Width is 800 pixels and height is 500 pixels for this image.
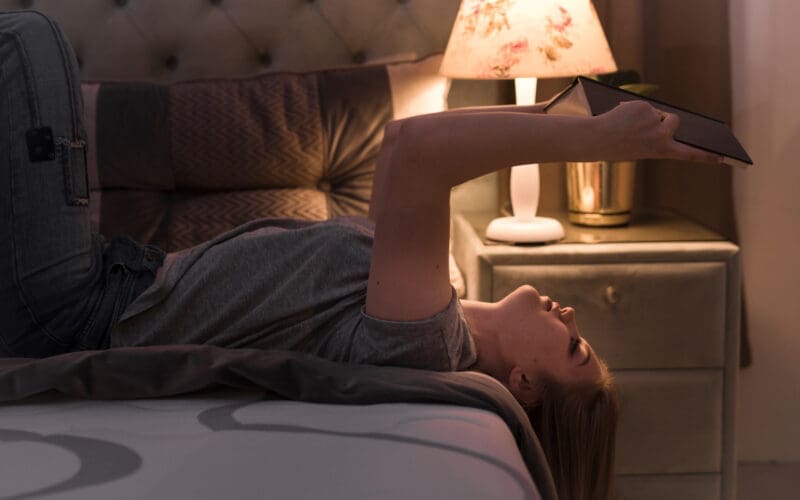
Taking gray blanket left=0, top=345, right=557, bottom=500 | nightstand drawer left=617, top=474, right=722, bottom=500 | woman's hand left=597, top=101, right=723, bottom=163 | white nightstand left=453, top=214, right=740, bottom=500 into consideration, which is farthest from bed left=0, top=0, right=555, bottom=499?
nightstand drawer left=617, top=474, right=722, bottom=500

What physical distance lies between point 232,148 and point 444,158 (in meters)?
0.91

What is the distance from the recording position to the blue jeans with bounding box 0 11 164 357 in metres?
1.50

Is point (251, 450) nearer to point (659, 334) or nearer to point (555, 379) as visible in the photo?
point (555, 379)

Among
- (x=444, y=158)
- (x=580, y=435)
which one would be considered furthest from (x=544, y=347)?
(x=444, y=158)

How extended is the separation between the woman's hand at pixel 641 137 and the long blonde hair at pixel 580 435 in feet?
1.39

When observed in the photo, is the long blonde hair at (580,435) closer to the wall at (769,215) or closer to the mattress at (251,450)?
the mattress at (251,450)

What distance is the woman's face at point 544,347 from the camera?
1590 millimetres

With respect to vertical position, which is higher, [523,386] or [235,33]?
[235,33]

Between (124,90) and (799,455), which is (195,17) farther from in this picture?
(799,455)

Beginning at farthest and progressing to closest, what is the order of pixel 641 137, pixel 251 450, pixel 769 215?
pixel 769 215, pixel 641 137, pixel 251 450

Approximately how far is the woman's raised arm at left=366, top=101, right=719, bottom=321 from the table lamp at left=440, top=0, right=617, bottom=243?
0.71 meters

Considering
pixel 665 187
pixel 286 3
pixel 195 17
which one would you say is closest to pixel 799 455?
pixel 665 187

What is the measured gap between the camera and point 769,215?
232cm

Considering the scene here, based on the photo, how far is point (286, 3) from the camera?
2.45 metres
